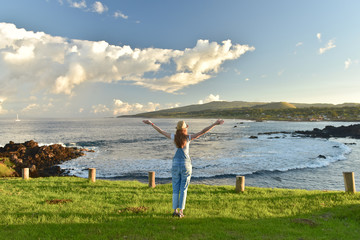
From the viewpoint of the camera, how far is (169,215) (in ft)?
23.7

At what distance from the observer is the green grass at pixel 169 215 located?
593 cm

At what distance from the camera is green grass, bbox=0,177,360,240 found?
19.5ft

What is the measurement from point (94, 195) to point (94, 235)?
4.83m

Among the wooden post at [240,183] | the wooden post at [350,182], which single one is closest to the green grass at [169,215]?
the wooden post at [240,183]

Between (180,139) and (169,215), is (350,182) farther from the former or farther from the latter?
(180,139)

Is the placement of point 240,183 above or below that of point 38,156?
above

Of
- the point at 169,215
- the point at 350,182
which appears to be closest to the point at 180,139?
the point at 169,215

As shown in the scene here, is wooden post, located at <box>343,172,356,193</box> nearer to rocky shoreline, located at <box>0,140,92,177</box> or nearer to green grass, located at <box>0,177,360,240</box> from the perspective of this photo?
green grass, located at <box>0,177,360,240</box>

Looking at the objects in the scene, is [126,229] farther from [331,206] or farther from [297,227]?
[331,206]

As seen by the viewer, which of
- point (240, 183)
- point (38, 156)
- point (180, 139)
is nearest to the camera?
point (180, 139)

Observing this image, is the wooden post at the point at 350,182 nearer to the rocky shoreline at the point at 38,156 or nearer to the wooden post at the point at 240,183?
the wooden post at the point at 240,183

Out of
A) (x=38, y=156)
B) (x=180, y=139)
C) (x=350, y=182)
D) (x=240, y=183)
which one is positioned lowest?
(x=38, y=156)

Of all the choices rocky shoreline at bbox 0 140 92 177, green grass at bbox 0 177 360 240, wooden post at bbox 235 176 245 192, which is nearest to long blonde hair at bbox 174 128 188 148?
green grass at bbox 0 177 360 240

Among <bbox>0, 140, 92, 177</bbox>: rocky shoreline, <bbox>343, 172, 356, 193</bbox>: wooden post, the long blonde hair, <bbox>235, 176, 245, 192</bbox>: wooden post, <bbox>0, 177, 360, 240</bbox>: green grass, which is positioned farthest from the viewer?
<bbox>0, 140, 92, 177</bbox>: rocky shoreline
